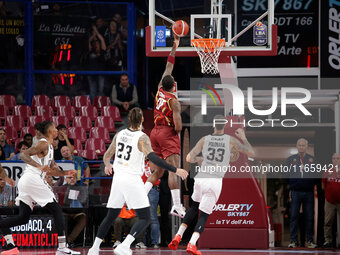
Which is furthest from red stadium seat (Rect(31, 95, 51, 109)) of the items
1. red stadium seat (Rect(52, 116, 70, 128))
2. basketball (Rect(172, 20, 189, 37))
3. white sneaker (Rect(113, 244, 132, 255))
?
white sneaker (Rect(113, 244, 132, 255))

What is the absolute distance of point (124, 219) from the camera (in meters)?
13.8

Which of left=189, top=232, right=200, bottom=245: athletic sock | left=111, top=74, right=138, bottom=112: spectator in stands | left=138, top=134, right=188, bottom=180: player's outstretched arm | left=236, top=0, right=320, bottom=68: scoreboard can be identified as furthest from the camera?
left=236, top=0, right=320, bottom=68: scoreboard

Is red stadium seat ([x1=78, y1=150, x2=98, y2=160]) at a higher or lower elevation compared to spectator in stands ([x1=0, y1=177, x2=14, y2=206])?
higher

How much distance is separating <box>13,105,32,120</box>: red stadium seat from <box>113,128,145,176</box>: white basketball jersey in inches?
383

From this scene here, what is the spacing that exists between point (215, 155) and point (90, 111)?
353 inches

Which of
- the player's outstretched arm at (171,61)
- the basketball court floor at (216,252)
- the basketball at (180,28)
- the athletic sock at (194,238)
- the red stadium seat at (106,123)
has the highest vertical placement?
the basketball at (180,28)

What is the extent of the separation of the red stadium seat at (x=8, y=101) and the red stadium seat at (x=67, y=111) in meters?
1.32

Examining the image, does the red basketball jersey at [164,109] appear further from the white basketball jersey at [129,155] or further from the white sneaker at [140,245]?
the white sneaker at [140,245]

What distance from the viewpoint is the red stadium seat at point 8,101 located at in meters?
19.5

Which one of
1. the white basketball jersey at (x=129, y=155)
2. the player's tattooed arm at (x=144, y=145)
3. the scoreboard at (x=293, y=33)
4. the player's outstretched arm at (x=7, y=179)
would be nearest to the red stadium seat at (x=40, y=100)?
the scoreboard at (x=293, y=33)

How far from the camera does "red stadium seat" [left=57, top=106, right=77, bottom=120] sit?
19406 mm

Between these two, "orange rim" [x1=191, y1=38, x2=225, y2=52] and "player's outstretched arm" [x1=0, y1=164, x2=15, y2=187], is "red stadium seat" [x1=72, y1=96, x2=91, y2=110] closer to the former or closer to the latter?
"player's outstretched arm" [x1=0, y1=164, x2=15, y2=187]

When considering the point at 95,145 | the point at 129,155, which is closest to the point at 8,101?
the point at 95,145

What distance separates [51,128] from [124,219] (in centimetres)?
368
